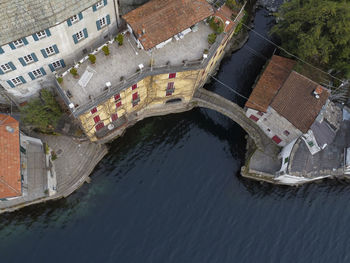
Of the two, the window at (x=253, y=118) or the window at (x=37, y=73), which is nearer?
the window at (x=37, y=73)

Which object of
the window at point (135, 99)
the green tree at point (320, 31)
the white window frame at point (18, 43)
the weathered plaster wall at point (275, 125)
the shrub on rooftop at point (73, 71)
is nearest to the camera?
the white window frame at point (18, 43)

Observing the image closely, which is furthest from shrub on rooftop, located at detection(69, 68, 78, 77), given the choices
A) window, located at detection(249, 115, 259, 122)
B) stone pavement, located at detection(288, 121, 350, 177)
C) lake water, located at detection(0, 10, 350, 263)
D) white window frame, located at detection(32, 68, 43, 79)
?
stone pavement, located at detection(288, 121, 350, 177)

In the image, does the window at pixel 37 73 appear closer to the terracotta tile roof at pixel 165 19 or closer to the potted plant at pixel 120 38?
the potted plant at pixel 120 38

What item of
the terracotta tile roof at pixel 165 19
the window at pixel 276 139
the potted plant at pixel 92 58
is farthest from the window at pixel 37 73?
the window at pixel 276 139

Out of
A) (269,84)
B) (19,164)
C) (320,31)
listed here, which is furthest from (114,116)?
(320,31)

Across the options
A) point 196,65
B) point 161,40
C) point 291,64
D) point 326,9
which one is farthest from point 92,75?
point 326,9

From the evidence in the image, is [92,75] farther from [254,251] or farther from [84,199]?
[254,251]

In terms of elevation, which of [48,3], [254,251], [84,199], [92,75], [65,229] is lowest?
[254,251]
